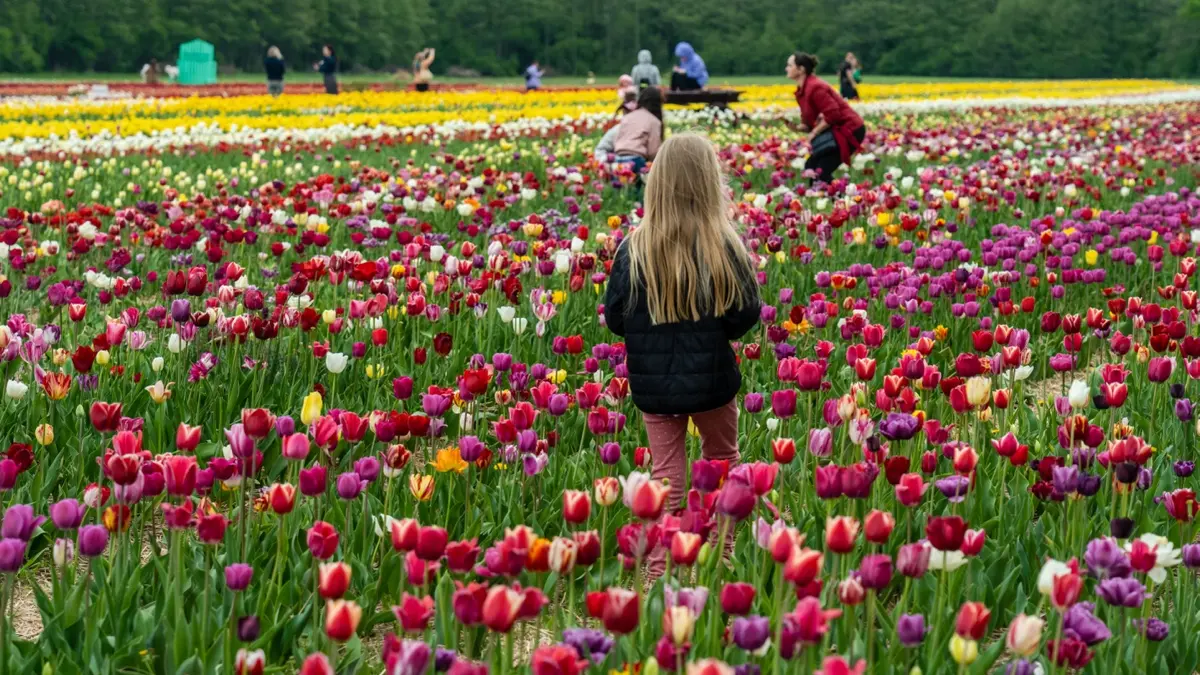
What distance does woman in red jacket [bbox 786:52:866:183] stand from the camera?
39.2ft

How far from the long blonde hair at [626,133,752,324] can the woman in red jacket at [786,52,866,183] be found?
799 centimetres

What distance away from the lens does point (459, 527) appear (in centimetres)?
391

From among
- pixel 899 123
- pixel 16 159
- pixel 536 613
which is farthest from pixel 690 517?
pixel 899 123

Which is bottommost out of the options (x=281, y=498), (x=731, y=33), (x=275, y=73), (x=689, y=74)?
(x=281, y=498)

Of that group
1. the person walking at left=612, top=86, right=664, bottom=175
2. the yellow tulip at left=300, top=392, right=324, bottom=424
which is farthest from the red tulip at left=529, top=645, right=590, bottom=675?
the person walking at left=612, top=86, right=664, bottom=175

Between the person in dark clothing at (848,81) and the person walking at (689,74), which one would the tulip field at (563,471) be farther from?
the person in dark clothing at (848,81)

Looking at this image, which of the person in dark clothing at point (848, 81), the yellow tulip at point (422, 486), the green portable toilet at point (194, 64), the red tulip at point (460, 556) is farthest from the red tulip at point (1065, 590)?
the green portable toilet at point (194, 64)

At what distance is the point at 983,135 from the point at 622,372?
46.7 feet

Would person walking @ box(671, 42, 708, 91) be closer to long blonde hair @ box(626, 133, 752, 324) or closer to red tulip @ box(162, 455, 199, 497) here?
long blonde hair @ box(626, 133, 752, 324)

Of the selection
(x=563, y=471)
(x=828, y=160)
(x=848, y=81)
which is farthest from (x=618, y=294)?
(x=848, y=81)

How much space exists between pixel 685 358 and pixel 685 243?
343 mm

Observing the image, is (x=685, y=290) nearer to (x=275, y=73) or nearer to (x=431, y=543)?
(x=431, y=543)

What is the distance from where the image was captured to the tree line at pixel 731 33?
261 feet

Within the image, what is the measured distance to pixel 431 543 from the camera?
253 cm
